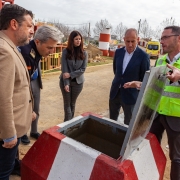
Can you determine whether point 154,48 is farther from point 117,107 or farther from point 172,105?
point 172,105

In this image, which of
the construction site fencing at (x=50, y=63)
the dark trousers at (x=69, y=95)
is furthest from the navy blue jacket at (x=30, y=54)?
the construction site fencing at (x=50, y=63)

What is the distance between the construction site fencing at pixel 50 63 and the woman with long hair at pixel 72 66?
6100 millimetres

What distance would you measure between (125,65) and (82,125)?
4.42 feet

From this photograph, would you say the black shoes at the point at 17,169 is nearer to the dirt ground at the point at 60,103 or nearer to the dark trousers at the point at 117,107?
the dirt ground at the point at 60,103

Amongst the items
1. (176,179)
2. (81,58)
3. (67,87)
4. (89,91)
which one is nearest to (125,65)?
(81,58)

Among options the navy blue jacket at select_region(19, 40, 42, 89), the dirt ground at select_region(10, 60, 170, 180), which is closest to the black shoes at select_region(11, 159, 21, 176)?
the dirt ground at select_region(10, 60, 170, 180)

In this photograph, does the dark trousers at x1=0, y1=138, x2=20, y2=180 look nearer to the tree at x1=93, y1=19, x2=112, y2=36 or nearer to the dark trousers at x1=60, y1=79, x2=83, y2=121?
the dark trousers at x1=60, y1=79, x2=83, y2=121

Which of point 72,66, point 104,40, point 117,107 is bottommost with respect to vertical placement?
point 117,107

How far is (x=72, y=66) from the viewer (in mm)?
3383

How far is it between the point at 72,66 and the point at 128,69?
0.99 metres

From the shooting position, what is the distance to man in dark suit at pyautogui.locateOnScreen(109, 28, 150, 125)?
9.34ft

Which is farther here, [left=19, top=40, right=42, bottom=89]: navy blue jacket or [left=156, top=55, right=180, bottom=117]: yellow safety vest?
[left=19, top=40, right=42, bottom=89]: navy blue jacket

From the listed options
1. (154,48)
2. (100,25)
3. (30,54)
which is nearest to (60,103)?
(30,54)

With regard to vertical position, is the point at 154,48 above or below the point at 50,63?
above
